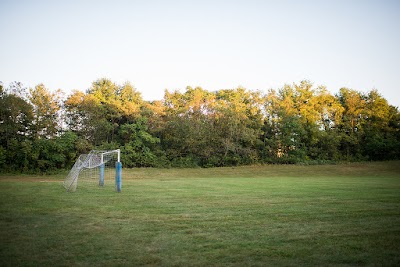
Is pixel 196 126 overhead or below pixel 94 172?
overhead

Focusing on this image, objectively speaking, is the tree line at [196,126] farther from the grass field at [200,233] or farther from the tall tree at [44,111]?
the grass field at [200,233]

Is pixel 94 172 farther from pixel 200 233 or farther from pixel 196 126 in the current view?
pixel 200 233

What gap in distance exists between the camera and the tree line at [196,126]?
42312 mm

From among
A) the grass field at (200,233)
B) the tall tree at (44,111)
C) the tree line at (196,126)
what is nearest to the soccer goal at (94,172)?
the grass field at (200,233)

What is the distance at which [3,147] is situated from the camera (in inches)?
1606

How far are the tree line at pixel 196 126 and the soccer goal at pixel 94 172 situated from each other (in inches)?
437

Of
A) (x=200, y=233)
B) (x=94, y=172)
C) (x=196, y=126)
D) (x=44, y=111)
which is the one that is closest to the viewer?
(x=200, y=233)

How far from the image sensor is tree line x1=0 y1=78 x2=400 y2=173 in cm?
4231

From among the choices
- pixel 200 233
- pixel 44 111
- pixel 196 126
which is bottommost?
pixel 200 233

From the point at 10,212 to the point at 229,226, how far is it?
295 inches

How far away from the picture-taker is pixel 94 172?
29656 mm

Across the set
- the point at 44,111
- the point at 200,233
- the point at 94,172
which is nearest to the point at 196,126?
the point at 44,111

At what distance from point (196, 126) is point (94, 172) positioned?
23003 mm

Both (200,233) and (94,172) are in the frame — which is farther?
(94,172)
